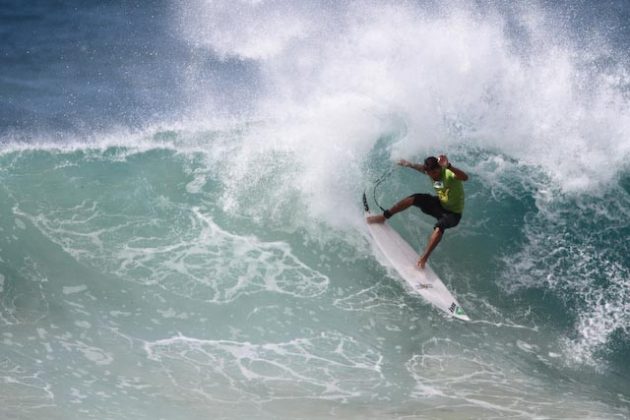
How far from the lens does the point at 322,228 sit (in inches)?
399

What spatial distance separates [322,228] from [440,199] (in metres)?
2.34

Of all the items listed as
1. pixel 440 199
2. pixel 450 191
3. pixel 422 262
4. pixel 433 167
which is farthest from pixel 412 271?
pixel 433 167

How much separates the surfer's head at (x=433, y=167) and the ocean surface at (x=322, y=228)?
198 cm

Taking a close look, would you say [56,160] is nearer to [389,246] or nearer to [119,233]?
[119,233]

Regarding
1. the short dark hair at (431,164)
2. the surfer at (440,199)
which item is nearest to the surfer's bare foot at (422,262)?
the surfer at (440,199)

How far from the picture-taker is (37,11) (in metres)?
16.6

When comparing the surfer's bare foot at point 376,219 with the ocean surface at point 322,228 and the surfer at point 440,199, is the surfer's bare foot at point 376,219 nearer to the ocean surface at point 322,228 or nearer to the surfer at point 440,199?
the surfer at point 440,199

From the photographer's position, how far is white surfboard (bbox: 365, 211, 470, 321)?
867 cm

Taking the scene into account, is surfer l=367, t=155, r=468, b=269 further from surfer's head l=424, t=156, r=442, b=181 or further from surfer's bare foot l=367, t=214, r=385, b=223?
surfer's bare foot l=367, t=214, r=385, b=223

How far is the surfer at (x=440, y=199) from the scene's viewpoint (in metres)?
8.13

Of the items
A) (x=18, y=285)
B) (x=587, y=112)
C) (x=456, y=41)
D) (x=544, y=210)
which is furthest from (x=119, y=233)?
(x=587, y=112)

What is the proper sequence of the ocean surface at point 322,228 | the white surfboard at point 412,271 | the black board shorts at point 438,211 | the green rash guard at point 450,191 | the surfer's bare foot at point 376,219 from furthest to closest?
the surfer's bare foot at point 376,219 → the ocean surface at point 322,228 → the white surfboard at point 412,271 → the black board shorts at point 438,211 → the green rash guard at point 450,191

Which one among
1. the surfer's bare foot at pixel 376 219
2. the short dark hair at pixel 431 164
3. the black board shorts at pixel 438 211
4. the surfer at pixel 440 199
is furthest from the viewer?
the surfer's bare foot at pixel 376 219

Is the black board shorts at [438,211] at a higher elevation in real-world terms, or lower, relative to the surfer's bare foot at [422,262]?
higher
